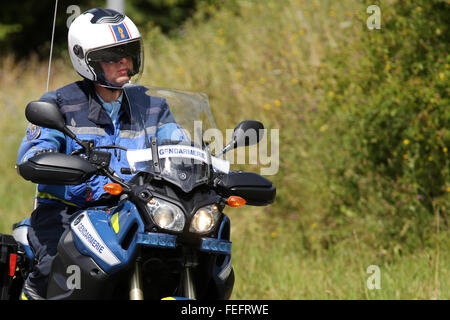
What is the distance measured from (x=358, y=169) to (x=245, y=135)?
3.78 meters

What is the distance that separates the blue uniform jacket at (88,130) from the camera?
3.26 metres

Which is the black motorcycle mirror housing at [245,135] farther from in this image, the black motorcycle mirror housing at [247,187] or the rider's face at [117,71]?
the rider's face at [117,71]

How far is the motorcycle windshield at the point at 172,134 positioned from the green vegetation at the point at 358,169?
2.58 metres

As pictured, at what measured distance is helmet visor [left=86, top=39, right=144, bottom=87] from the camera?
3.67 metres

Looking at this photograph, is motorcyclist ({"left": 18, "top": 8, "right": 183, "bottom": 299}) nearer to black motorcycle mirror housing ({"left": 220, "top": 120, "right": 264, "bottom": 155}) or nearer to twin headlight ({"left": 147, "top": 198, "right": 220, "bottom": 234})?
black motorcycle mirror housing ({"left": 220, "top": 120, "right": 264, "bottom": 155})

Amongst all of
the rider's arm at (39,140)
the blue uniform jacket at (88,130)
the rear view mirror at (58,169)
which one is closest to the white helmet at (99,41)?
the blue uniform jacket at (88,130)

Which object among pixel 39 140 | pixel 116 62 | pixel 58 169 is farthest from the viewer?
pixel 116 62

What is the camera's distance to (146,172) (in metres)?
2.90

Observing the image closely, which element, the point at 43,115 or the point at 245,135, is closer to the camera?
the point at 43,115

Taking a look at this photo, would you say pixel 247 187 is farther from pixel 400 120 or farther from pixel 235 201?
pixel 400 120

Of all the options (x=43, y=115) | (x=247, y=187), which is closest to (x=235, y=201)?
(x=247, y=187)

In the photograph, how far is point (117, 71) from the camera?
3773 mm

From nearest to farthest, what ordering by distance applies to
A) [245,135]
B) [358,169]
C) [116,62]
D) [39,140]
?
[245,135], [39,140], [116,62], [358,169]

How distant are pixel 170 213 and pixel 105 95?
135 centimetres
